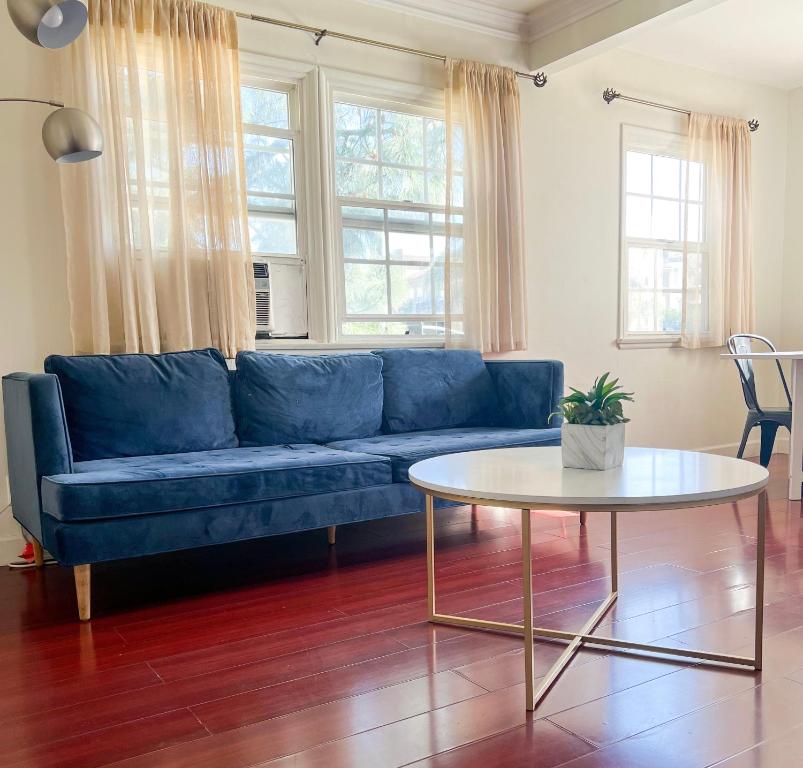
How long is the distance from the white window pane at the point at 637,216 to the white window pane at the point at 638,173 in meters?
0.06

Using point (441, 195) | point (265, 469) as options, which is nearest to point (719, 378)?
point (441, 195)

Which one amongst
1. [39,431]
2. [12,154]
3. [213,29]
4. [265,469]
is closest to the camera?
[39,431]

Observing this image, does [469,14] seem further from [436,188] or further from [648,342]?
[648,342]

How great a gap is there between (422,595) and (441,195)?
2495 millimetres

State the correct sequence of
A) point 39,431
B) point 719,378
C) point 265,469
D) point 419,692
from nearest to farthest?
point 419,692, point 39,431, point 265,469, point 719,378

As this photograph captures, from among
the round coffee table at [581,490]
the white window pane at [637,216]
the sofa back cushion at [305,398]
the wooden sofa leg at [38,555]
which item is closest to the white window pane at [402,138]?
the sofa back cushion at [305,398]

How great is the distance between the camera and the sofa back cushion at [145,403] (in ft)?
9.59

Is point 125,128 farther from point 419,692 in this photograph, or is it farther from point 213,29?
point 419,692

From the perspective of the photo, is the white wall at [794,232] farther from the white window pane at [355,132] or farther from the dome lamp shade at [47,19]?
the dome lamp shade at [47,19]

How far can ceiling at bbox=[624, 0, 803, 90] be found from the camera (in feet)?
14.4

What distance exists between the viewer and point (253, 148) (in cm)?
372

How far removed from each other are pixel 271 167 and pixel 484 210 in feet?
4.01

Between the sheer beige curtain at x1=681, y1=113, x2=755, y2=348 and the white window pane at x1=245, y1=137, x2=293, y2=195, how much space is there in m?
2.96

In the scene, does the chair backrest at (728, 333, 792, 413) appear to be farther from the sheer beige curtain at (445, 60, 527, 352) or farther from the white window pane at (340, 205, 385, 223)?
the white window pane at (340, 205, 385, 223)
